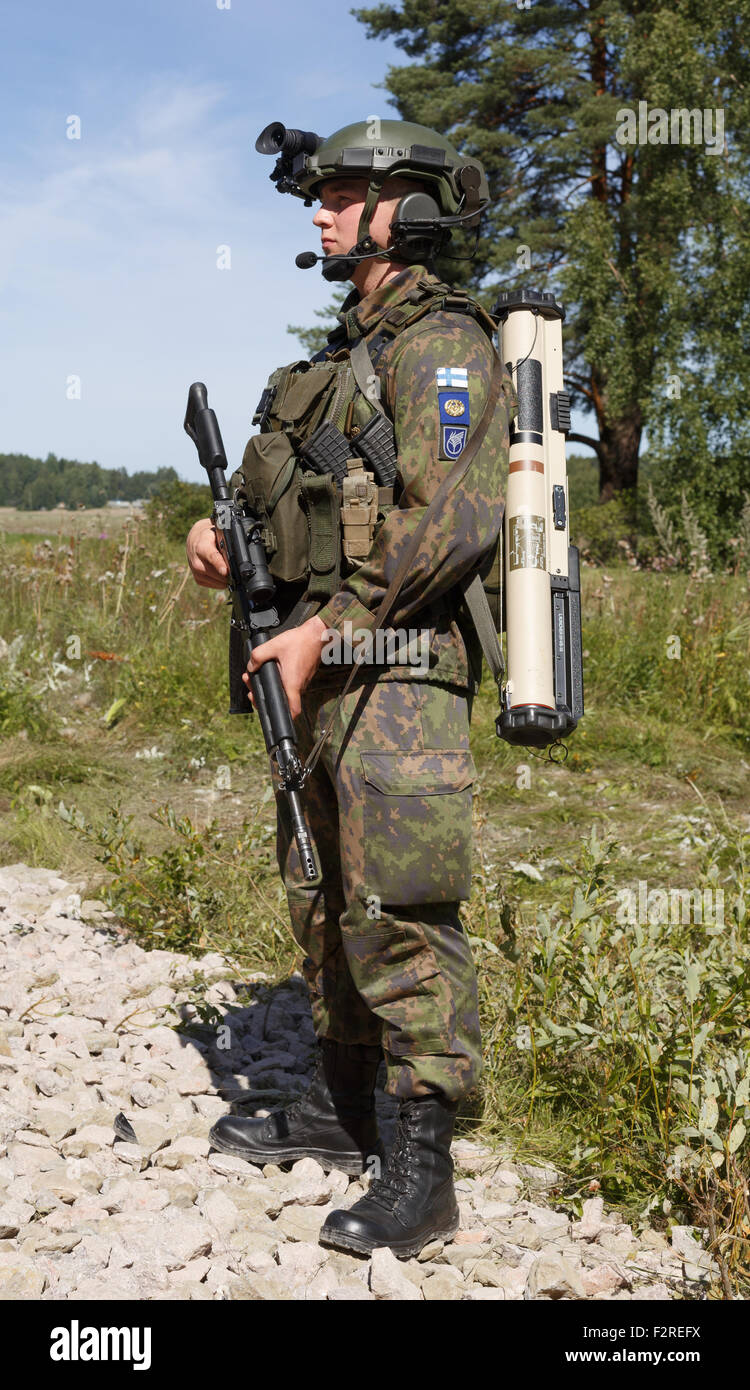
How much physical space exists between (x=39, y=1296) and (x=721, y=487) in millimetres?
13446

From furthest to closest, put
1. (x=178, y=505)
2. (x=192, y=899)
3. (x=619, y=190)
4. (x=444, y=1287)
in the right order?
(x=619, y=190), (x=178, y=505), (x=192, y=899), (x=444, y=1287)

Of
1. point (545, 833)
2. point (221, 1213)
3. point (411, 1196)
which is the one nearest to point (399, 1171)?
point (411, 1196)

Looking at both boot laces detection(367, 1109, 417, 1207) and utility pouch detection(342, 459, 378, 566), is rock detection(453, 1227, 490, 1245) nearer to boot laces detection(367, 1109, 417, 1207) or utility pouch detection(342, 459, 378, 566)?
boot laces detection(367, 1109, 417, 1207)

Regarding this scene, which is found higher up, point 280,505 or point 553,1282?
point 280,505

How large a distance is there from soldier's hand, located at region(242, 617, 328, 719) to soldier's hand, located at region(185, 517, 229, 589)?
398mm

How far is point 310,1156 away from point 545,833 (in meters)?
2.77

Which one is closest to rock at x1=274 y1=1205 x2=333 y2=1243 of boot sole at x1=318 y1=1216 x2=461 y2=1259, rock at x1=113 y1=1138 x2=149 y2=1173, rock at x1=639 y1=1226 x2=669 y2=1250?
boot sole at x1=318 y1=1216 x2=461 y2=1259

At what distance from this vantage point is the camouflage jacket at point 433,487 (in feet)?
7.84

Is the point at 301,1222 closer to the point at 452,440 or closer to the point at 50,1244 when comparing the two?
the point at 50,1244

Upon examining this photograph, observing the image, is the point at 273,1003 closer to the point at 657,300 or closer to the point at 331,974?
the point at 331,974

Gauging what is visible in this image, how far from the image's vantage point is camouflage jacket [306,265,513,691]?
2389 mm

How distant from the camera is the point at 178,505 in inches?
449

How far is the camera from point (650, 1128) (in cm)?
271
